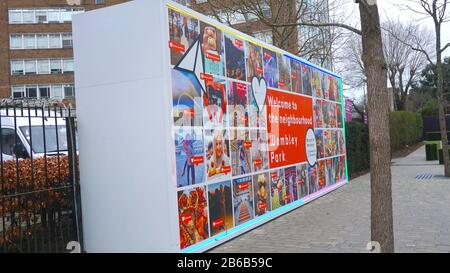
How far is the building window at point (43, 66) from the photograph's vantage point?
5028 centimetres

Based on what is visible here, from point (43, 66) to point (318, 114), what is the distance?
45.2 metres

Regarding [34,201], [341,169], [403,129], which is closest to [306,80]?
[341,169]

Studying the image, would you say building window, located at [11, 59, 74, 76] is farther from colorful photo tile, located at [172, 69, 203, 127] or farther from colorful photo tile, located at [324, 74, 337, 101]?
colorful photo tile, located at [172, 69, 203, 127]

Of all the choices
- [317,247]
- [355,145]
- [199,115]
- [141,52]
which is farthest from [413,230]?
[355,145]

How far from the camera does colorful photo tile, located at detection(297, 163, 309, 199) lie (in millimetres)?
10120

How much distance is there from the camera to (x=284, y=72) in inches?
384

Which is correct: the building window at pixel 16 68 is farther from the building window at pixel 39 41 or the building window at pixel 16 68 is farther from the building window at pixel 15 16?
the building window at pixel 15 16

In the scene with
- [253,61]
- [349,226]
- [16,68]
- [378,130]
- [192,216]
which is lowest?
[349,226]

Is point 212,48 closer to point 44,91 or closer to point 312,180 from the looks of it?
→ point 312,180

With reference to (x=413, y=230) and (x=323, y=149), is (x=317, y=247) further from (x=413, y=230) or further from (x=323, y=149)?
(x=323, y=149)

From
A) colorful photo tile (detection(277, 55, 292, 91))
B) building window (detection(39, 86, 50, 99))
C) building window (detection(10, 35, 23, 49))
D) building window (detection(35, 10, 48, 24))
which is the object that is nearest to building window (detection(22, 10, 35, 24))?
building window (detection(35, 10, 48, 24))

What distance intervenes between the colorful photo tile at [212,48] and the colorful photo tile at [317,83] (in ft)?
16.1

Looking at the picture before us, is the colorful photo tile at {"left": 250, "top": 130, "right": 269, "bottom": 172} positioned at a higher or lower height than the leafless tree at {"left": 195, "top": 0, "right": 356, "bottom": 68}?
lower

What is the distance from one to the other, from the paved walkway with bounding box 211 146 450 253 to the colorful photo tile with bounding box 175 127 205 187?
1.21 m
